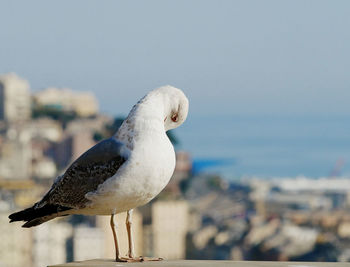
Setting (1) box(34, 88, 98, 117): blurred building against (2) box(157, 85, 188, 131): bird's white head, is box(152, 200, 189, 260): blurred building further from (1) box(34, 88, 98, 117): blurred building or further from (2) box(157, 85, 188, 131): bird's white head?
(2) box(157, 85, 188, 131): bird's white head

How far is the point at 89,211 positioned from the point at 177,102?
0.68 feet

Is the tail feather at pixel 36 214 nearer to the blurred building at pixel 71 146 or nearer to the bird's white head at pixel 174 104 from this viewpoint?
the bird's white head at pixel 174 104

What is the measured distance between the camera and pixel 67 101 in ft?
150

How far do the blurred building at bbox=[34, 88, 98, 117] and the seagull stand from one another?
40.7 metres

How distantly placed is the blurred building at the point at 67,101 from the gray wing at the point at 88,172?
4065 cm

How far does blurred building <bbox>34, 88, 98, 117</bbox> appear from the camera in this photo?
43.7m

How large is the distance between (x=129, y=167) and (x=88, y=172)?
0.08 metres

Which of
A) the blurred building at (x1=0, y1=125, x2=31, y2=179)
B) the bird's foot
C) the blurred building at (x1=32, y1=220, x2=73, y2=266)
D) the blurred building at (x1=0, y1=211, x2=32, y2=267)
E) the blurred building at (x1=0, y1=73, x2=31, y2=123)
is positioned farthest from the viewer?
the blurred building at (x1=0, y1=73, x2=31, y2=123)

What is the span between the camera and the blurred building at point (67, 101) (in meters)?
43.7

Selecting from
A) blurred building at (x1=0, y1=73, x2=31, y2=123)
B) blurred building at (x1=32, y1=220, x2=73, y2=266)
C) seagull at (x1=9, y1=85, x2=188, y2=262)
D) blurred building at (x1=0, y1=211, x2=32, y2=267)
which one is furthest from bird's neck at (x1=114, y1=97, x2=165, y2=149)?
blurred building at (x1=0, y1=73, x2=31, y2=123)

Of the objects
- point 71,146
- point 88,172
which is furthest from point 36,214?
point 71,146

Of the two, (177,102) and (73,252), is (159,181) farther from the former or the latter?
(73,252)

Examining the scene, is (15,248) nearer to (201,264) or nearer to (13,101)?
(13,101)

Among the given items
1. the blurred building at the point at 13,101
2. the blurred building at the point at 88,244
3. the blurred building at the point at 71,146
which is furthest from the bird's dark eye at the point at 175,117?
the blurred building at the point at 13,101
